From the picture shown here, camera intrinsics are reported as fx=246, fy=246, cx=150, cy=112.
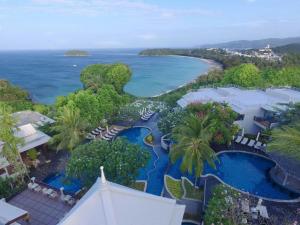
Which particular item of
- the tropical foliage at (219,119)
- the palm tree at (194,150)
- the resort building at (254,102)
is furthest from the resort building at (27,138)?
the resort building at (254,102)

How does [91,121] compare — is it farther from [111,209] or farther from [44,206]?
[111,209]

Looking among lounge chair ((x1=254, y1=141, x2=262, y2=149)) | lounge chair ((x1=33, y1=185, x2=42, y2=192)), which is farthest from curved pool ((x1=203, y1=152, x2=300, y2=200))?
lounge chair ((x1=33, y1=185, x2=42, y2=192))

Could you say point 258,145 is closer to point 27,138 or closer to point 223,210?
point 223,210

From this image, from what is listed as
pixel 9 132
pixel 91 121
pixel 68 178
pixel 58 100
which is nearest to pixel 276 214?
pixel 68 178

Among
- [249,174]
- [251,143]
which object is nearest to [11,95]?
[251,143]

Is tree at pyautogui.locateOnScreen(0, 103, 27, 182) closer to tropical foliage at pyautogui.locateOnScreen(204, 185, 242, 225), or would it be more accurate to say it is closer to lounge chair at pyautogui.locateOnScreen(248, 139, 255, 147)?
tropical foliage at pyautogui.locateOnScreen(204, 185, 242, 225)

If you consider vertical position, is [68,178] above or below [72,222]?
below
